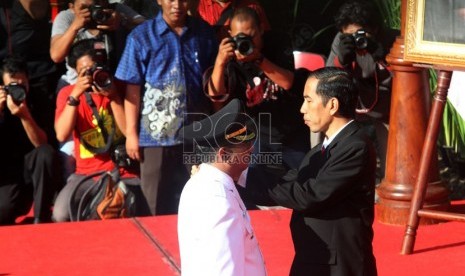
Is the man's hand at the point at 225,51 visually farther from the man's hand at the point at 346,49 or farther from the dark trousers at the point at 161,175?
the man's hand at the point at 346,49

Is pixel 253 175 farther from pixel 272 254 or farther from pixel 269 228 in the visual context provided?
pixel 269 228

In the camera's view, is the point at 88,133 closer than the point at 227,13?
Yes

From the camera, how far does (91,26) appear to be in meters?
6.45

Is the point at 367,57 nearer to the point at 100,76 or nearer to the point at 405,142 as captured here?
the point at 405,142

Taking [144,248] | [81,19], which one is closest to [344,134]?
[144,248]

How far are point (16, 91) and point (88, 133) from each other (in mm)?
533

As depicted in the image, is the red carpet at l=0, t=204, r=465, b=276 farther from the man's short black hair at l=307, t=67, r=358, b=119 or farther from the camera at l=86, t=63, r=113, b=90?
the man's short black hair at l=307, t=67, r=358, b=119

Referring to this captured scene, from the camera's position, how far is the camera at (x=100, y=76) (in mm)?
6123

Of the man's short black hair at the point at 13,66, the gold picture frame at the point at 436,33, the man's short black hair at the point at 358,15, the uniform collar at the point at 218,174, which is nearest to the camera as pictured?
the uniform collar at the point at 218,174

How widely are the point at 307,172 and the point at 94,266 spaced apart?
1.58 meters

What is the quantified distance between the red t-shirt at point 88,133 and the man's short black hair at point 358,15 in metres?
1.67

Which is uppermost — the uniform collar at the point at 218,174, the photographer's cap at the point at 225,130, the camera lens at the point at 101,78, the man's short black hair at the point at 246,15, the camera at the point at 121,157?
the photographer's cap at the point at 225,130

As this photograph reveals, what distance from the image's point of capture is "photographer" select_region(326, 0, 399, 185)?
255 inches

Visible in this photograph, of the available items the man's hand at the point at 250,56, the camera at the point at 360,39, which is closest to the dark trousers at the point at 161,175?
the man's hand at the point at 250,56
